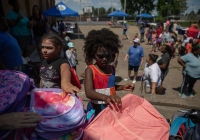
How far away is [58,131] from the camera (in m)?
0.95

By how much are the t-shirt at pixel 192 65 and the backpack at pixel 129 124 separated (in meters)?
4.00

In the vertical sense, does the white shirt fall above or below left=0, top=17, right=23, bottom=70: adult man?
below

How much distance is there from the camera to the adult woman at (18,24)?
4.49 m

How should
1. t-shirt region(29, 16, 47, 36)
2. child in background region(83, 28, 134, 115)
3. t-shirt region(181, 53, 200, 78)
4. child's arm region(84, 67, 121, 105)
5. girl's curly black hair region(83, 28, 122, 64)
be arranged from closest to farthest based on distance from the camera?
1. child's arm region(84, 67, 121, 105)
2. child in background region(83, 28, 134, 115)
3. girl's curly black hair region(83, 28, 122, 64)
4. t-shirt region(181, 53, 200, 78)
5. t-shirt region(29, 16, 47, 36)

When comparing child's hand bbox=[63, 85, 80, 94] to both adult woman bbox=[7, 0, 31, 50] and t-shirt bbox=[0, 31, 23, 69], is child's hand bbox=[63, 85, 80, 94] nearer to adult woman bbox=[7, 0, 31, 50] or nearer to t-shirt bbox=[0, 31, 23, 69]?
t-shirt bbox=[0, 31, 23, 69]

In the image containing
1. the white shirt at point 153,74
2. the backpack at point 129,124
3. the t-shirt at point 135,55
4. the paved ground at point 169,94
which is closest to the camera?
the backpack at point 129,124

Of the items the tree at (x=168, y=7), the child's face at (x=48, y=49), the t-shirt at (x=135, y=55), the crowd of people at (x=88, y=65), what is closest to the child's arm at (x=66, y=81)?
the crowd of people at (x=88, y=65)

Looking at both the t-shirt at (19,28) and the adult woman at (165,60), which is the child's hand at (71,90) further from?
the t-shirt at (19,28)

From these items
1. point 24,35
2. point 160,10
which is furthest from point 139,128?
point 160,10

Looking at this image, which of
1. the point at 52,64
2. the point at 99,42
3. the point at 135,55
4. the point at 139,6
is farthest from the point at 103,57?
the point at 139,6

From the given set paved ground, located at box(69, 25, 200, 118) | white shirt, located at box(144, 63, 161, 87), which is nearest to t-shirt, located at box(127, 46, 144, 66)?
paved ground, located at box(69, 25, 200, 118)

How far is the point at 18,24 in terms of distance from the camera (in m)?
4.70

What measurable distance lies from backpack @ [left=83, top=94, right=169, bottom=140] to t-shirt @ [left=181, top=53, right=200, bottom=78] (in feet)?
13.1

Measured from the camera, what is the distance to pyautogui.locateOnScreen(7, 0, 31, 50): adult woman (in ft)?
14.7
